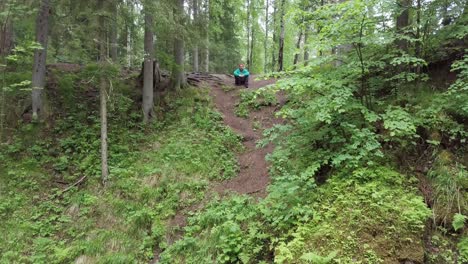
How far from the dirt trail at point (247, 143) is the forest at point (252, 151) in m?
0.07

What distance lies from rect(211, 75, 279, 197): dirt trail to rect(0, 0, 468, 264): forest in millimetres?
65

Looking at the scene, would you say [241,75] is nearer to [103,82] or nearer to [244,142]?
[244,142]

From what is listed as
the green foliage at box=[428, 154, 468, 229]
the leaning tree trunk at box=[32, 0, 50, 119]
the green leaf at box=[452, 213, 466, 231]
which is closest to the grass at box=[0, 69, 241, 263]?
the leaning tree trunk at box=[32, 0, 50, 119]

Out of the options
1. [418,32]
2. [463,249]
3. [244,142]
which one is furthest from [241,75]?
[463,249]

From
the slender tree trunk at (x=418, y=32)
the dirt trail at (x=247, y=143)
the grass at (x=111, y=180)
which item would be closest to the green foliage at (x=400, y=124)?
the slender tree trunk at (x=418, y=32)

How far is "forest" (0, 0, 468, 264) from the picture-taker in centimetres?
411

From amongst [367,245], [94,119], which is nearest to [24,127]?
[94,119]

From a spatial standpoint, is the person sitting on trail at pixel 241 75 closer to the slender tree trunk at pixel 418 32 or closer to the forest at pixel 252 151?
the forest at pixel 252 151

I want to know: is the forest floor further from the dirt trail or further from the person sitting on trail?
the person sitting on trail

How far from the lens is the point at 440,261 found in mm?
3609

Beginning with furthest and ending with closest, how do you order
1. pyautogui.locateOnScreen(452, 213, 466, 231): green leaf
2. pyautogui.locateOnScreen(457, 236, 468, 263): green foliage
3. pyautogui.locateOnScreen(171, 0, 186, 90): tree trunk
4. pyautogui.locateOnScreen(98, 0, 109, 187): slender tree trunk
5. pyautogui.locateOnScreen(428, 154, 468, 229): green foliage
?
pyautogui.locateOnScreen(171, 0, 186, 90): tree trunk → pyautogui.locateOnScreen(98, 0, 109, 187): slender tree trunk → pyautogui.locateOnScreen(428, 154, 468, 229): green foliage → pyautogui.locateOnScreen(452, 213, 466, 231): green leaf → pyautogui.locateOnScreen(457, 236, 468, 263): green foliage

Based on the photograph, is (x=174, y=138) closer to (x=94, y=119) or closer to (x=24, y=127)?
(x=94, y=119)

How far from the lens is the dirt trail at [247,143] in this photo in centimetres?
746

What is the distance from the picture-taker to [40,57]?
31.7 feet
